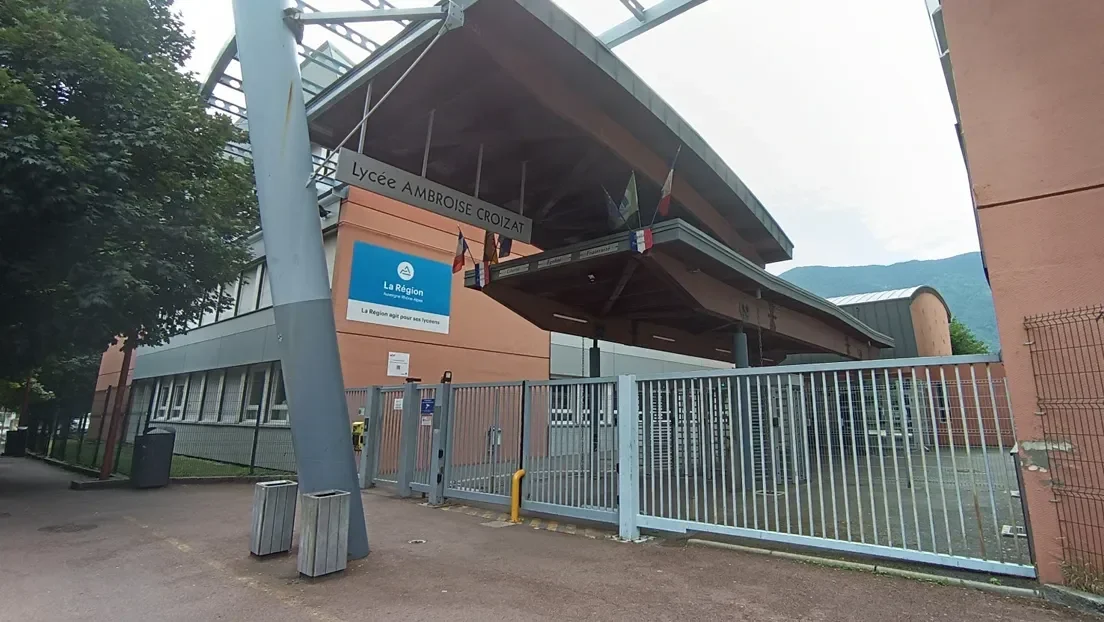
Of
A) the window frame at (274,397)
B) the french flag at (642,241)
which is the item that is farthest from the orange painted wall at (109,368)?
the french flag at (642,241)

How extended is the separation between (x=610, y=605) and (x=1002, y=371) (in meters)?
4.18

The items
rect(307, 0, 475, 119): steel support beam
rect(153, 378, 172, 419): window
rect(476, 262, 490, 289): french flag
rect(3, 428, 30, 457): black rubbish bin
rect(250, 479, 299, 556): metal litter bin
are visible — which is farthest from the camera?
rect(153, 378, 172, 419): window

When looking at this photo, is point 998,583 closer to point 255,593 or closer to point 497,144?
point 255,593

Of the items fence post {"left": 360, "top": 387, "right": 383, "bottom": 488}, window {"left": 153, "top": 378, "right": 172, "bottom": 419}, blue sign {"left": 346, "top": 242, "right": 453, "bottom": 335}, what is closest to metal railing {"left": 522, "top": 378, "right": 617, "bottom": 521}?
fence post {"left": 360, "top": 387, "right": 383, "bottom": 488}

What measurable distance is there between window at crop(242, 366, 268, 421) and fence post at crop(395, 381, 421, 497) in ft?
24.1

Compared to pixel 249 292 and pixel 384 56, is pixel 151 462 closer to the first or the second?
pixel 249 292

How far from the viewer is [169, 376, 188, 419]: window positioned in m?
21.0

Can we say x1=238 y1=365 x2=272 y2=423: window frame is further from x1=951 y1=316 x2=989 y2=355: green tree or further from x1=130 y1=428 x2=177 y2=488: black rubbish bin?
x1=951 y1=316 x2=989 y2=355: green tree

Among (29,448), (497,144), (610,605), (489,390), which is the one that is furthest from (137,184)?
(29,448)

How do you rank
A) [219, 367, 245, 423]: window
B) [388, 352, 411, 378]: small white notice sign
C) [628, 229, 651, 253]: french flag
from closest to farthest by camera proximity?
[628, 229, 651, 253]: french flag → [388, 352, 411, 378]: small white notice sign → [219, 367, 245, 423]: window

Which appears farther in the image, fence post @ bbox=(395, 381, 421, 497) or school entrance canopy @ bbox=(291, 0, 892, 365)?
fence post @ bbox=(395, 381, 421, 497)

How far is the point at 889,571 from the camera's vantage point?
5277mm

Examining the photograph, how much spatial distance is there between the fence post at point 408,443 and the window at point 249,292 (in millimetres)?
9295

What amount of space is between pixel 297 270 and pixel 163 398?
21614 mm
